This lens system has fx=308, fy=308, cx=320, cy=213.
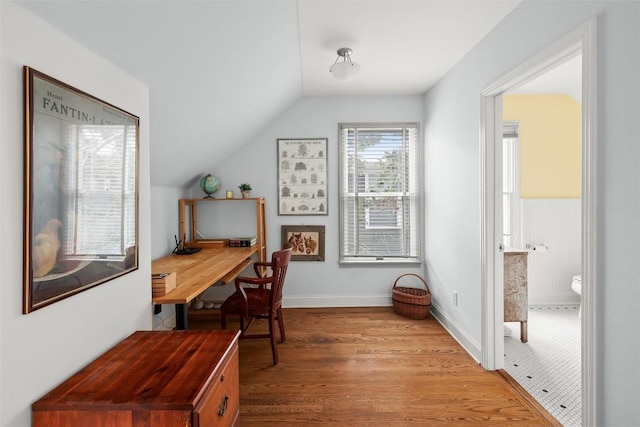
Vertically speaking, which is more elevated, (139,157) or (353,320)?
(139,157)

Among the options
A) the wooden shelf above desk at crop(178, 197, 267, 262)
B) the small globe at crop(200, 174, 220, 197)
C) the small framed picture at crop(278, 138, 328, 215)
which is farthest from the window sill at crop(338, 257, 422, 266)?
the small globe at crop(200, 174, 220, 197)

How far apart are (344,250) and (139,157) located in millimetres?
2483

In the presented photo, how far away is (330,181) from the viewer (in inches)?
139

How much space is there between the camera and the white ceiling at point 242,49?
4.15 feet

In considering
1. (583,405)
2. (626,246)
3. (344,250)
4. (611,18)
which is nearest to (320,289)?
(344,250)

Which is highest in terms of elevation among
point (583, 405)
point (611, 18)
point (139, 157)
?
point (611, 18)

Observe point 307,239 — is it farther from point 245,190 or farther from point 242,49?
point 242,49

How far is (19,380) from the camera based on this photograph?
892 mm

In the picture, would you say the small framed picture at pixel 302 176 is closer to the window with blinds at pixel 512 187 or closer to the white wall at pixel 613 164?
the white wall at pixel 613 164

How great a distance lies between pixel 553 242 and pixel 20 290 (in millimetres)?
4349

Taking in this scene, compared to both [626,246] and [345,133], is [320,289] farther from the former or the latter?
[626,246]

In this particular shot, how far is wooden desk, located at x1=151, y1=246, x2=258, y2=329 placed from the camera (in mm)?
1660

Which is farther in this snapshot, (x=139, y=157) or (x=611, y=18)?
(x=139, y=157)

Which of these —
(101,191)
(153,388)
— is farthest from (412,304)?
(101,191)
